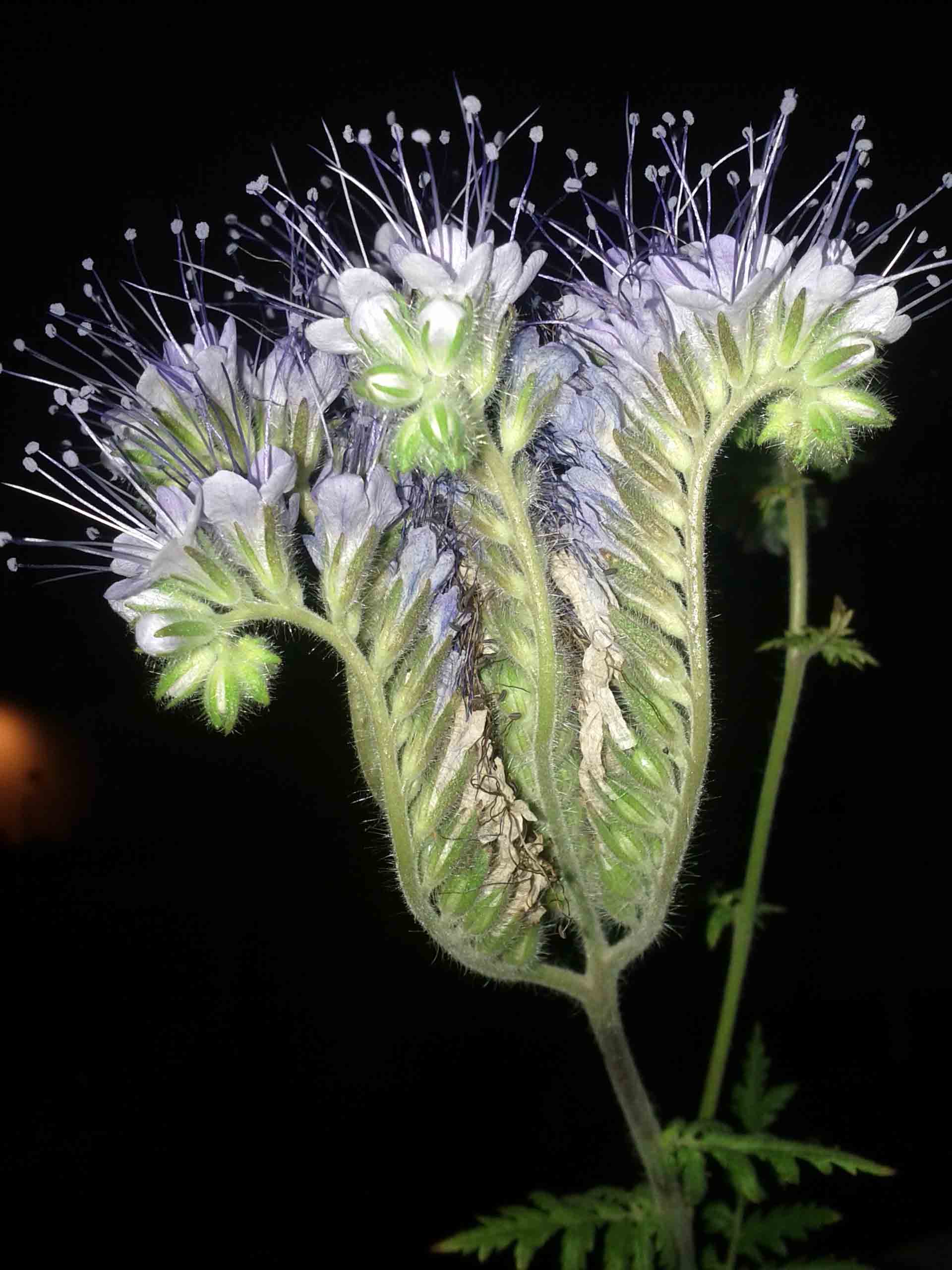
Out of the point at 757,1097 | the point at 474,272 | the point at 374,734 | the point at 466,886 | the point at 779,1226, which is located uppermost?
the point at 474,272

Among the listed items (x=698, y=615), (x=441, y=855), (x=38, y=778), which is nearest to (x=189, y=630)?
(x=441, y=855)

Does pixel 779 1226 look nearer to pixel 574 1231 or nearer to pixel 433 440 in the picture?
pixel 574 1231

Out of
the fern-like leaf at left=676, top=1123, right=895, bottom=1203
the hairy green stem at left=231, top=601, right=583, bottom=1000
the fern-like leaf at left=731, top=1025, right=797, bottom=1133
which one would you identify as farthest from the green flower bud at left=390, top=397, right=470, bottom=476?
the fern-like leaf at left=731, top=1025, right=797, bottom=1133

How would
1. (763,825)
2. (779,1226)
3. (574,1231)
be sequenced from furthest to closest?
(763,825) < (779,1226) < (574,1231)

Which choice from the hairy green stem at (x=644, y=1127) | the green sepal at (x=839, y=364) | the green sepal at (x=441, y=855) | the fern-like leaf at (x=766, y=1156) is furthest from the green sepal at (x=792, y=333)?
the fern-like leaf at (x=766, y=1156)

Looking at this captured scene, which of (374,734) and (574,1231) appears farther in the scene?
(574,1231)

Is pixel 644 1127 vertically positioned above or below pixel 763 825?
below

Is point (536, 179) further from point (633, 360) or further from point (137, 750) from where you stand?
point (137, 750)

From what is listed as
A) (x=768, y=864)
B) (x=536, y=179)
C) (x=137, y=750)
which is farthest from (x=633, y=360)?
(x=768, y=864)

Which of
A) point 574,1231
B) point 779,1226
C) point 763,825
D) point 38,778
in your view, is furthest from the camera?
point 38,778
